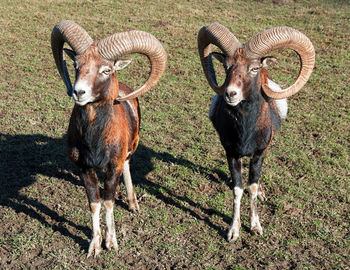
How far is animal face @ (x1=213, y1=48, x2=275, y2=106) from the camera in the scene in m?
5.07

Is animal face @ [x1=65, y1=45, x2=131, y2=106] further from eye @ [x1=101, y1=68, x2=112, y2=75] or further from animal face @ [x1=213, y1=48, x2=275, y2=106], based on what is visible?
animal face @ [x1=213, y1=48, x2=275, y2=106]

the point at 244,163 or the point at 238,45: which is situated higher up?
the point at 238,45

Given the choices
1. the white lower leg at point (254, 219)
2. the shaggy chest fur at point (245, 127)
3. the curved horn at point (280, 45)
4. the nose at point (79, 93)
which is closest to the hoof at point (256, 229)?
the white lower leg at point (254, 219)

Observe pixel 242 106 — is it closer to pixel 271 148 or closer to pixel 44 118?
pixel 271 148

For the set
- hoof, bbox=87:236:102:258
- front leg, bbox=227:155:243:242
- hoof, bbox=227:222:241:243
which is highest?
front leg, bbox=227:155:243:242

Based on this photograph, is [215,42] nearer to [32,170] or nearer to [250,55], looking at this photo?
[250,55]

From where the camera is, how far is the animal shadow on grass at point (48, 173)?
640 cm

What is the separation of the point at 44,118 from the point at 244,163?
4529 mm

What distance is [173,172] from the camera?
25.1ft

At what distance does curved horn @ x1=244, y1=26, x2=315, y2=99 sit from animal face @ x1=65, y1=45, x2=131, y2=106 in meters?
1.77

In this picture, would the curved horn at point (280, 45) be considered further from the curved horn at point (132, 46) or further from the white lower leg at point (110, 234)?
the white lower leg at point (110, 234)

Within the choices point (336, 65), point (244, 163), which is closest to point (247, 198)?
point (244, 163)

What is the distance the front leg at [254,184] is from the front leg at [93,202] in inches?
86.0

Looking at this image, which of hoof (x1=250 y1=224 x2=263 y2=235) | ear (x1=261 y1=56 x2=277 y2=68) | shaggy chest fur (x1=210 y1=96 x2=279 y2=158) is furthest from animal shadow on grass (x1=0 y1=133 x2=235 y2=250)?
ear (x1=261 y1=56 x2=277 y2=68)
